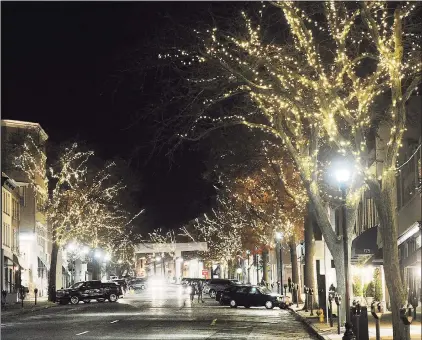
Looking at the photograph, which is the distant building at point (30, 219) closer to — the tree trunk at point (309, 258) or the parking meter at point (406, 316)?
the tree trunk at point (309, 258)

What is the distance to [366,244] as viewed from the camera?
143 feet

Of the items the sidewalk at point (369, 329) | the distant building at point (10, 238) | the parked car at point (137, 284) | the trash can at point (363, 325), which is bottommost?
the sidewalk at point (369, 329)

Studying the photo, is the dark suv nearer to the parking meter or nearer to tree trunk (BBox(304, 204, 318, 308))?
tree trunk (BBox(304, 204, 318, 308))

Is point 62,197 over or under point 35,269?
over

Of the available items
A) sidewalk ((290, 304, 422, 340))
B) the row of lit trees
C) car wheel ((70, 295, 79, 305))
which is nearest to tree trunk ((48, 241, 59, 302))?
the row of lit trees

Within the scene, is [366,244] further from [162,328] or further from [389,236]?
[389,236]

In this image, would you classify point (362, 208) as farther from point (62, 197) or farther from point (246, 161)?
point (62, 197)

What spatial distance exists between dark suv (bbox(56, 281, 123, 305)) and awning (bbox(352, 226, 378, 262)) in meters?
25.2

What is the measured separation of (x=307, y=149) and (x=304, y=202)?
57.3ft

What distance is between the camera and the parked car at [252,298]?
50812mm

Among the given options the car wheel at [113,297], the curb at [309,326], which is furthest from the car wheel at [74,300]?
the curb at [309,326]

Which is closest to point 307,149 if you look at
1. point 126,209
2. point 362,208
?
point 362,208

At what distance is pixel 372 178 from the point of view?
845 inches

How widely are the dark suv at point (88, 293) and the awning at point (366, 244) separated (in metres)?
25.2
